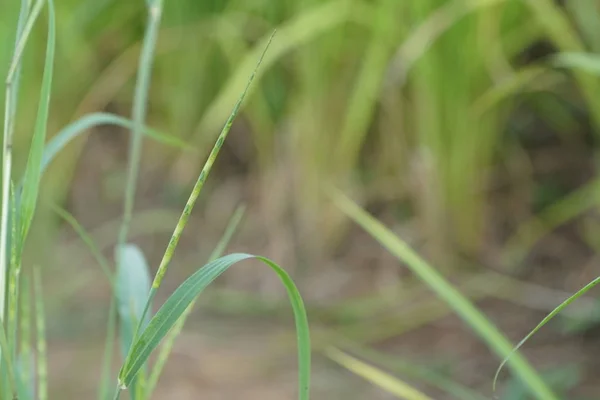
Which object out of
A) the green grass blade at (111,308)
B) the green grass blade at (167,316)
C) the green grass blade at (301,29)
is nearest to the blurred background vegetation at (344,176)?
the green grass blade at (301,29)

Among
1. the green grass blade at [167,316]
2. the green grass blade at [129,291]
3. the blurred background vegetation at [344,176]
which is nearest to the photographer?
the green grass blade at [167,316]

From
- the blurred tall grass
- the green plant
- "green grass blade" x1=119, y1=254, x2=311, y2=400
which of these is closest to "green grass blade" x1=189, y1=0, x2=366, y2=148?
the blurred tall grass

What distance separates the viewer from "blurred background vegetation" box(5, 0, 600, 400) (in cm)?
77

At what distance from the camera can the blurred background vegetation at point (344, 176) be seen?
0.77 metres

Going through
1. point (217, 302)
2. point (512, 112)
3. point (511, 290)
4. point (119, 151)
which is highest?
point (119, 151)

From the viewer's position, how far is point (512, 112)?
1.00m

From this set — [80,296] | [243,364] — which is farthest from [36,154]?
[80,296]

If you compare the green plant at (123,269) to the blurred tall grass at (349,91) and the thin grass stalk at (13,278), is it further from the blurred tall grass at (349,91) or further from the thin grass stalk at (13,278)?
the blurred tall grass at (349,91)

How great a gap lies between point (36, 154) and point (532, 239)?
0.68m

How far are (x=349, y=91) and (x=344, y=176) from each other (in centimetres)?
11

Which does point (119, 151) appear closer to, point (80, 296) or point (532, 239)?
point (80, 296)

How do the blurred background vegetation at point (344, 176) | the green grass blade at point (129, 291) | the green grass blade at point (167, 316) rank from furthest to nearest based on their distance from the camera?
the blurred background vegetation at point (344, 176)
the green grass blade at point (129, 291)
the green grass blade at point (167, 316)

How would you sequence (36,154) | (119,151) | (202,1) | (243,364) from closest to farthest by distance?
1. (36,154)
2. (243,364)
3. (202,1)
4. (119,151)

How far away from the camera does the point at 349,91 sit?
93cm
